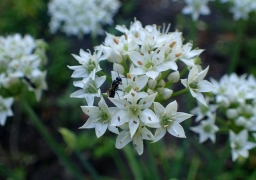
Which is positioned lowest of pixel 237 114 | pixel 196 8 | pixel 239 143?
pixel 239 143

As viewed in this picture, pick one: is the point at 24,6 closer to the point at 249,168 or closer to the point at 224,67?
the point at 224,67

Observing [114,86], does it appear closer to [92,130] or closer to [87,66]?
[87,66]

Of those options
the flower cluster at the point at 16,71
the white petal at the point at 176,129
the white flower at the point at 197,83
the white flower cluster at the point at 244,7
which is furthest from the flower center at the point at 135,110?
the white flower cluster at the point at 244,7

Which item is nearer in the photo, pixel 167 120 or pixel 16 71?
pixel 167 120

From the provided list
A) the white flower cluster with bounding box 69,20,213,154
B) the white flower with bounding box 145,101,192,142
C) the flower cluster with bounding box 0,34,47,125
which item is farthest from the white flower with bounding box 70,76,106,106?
the flower cluster with bounding box 0,34,47,125

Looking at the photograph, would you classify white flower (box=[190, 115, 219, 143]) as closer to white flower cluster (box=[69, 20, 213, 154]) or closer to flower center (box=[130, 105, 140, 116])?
white flower cluster (box=[69, 20, 213, 154])

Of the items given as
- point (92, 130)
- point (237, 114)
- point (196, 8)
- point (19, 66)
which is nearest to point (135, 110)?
point (237, 114)

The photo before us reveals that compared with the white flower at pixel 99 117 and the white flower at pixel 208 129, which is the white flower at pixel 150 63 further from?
the white flower at pixel 208 129
